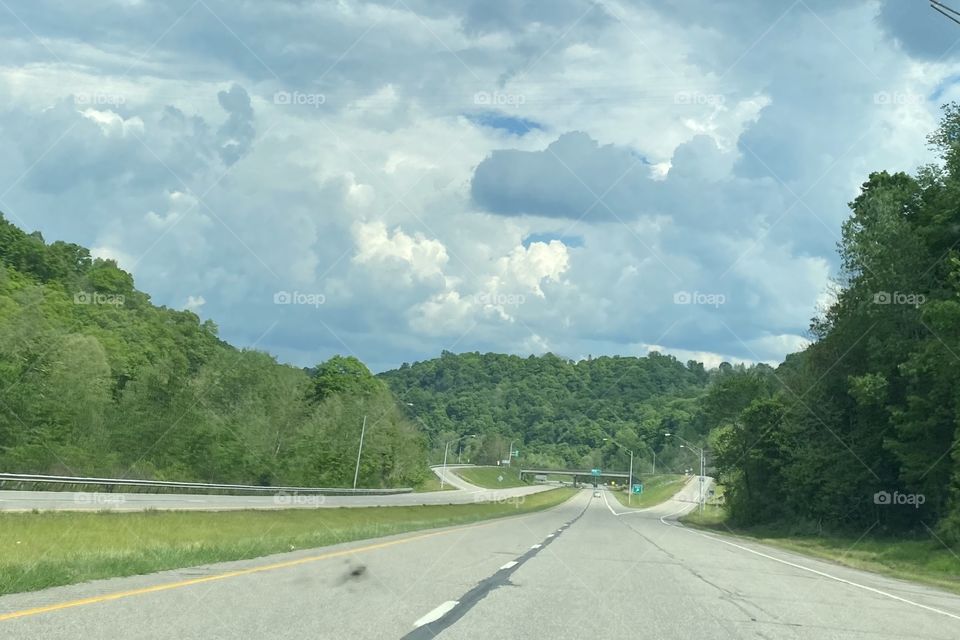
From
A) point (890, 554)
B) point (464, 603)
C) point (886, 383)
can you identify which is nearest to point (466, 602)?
point (464, 603)

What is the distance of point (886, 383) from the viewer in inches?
1702

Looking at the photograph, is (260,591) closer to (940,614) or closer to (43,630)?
(43,630)

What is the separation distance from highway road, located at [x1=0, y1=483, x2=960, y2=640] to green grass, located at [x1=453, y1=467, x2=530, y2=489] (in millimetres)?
146475

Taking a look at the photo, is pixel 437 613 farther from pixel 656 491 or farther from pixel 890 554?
pixel 656 491

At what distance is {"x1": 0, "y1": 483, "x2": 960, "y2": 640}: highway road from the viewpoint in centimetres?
927

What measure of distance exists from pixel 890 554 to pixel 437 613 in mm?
30544

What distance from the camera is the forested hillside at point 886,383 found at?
38.2 m

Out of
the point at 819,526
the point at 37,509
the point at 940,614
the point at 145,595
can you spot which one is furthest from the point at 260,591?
the point at 819,526

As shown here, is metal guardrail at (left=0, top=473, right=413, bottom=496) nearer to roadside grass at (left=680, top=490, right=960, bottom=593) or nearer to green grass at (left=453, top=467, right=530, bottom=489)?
roadside grass at (left=680, top=490, right=960, bottom=593)

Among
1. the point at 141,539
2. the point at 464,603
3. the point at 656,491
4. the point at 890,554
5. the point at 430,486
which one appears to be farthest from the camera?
the point at 656,491

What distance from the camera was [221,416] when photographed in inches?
3962

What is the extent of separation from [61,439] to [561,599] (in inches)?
2632

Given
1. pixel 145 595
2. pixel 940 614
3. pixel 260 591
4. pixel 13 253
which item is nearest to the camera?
pixel 145 595

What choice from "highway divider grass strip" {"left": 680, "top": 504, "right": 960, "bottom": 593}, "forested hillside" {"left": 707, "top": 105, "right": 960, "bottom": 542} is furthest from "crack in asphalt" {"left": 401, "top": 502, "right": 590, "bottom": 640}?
"forested hillside" {"left": 707, "top": 105, "right": 960, "bottom": 542}
